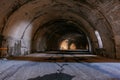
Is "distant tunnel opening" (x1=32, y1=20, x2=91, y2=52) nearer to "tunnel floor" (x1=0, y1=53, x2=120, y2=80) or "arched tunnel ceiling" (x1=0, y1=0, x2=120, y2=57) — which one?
"arched tunnel ceiling" (x1=0, y1=0, x2=120, y2=57)

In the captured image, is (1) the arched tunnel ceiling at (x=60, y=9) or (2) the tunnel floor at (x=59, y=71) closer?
(2) the tunnel floor at (x=59, y=71)

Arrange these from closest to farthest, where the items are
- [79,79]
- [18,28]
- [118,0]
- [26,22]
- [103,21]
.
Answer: [79,79]
[118,0]
[103,21]
[18,28]
[26,22]

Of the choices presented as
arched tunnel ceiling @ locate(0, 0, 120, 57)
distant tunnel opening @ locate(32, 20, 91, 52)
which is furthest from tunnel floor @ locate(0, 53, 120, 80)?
distant tunnel opening @ locate(32, 20, 91, 52)

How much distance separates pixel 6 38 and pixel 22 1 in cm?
238

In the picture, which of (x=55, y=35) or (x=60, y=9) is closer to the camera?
(x=60, y=9)

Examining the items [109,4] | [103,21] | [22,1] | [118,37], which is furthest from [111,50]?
[22,1]

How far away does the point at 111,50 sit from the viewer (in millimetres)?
9367

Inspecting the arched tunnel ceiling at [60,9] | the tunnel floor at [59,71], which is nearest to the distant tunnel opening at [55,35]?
the arched tunnel ceiling at [60,9]

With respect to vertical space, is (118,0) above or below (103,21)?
above

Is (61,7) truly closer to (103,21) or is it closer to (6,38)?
(103,21)

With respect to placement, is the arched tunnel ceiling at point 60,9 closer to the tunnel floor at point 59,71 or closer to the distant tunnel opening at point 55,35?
the tunnel floor at point 59,71

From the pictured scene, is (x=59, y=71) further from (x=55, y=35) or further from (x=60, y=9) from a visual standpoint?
(x=55, y=35)

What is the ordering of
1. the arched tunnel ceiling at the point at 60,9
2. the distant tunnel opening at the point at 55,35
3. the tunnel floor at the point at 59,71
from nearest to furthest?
the tunnel floor at the point at 59,71
the arched tunnel ceiling at the point at 60,9
the distant tunnel opening at the point at 55,35

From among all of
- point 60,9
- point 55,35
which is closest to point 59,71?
point 60,9
